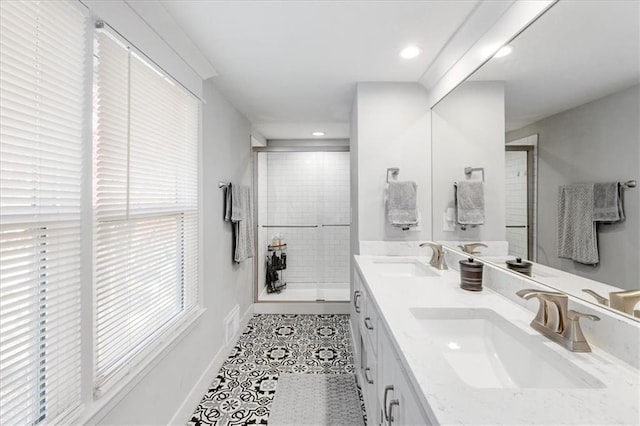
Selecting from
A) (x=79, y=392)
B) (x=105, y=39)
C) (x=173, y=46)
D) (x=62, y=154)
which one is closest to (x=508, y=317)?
(x=79, y=392)

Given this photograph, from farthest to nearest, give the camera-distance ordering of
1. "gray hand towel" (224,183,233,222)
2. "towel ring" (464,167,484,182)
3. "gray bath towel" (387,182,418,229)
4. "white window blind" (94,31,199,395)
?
1. "gray hand towel" (224,183,233,222)
2. "gray bath towel" (387,182,418,229)
3. "towel ring" (464,167,484,182)
4. "white window blind" (94,31,199,395)

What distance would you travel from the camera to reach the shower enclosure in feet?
12.5

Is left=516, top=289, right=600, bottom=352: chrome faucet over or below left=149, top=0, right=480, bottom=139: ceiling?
below

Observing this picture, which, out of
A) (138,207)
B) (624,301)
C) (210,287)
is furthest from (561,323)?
(210,287)

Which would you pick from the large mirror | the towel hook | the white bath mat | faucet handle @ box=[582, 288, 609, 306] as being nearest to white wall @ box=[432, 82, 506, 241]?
the large mirror

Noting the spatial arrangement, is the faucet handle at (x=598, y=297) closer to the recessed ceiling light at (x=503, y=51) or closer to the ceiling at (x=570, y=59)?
the ceiling at (x=570, y=59)

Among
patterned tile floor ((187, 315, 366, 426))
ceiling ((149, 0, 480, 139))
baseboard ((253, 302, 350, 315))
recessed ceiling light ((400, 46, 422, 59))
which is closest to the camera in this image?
ceiling ((149, 0, 480, 139))

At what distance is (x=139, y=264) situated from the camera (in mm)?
1400

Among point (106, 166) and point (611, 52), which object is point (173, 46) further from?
point (611, 52)

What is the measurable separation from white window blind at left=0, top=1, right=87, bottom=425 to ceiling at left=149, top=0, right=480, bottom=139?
62 cm

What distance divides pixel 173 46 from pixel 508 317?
2114 millimetres

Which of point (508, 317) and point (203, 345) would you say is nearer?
point (508, 317)

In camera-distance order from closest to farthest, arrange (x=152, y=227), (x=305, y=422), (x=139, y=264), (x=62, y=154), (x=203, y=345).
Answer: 1. (x=62, y=154)
2. (x=139, y=264)
3. (x=152, y=227)
4. (x=305, y=422)
5. (x=203, y=345)

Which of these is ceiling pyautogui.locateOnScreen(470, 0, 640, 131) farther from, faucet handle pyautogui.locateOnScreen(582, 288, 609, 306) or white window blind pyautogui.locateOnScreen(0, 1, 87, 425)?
white window blind pyautogui.locateOnScreen(0, 1, 87, 425)
